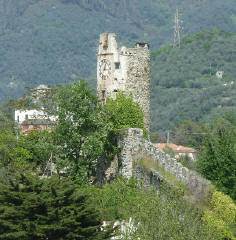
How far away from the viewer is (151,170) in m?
38.2

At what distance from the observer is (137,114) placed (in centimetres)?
4131

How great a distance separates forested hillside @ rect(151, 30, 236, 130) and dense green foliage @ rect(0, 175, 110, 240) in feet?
311

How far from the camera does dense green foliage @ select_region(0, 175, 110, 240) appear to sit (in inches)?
1144

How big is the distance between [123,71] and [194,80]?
108152 mm

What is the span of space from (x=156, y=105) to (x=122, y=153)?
4057 inches

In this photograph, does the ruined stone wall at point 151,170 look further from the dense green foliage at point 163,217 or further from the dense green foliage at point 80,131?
the dense green foliage at point 163,217

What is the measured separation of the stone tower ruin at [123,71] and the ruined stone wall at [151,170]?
285cm

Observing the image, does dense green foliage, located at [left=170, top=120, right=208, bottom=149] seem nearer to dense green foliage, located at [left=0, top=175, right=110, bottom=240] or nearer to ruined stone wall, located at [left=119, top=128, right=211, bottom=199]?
ruined stone wall, located at [left=119, top=128, right=211, bottom=199]

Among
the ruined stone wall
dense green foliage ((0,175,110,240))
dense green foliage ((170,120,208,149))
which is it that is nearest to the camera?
dense green foliage ((0,175,110,240))

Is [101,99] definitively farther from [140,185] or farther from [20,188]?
[20,188]

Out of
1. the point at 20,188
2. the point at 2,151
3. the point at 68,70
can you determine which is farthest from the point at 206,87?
the point at 20,188

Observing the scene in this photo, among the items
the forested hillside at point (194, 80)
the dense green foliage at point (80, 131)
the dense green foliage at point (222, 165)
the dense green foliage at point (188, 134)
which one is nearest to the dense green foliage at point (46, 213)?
the dense green foliage at point (80, 131)

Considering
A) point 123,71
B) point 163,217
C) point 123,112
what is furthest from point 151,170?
point 163,217

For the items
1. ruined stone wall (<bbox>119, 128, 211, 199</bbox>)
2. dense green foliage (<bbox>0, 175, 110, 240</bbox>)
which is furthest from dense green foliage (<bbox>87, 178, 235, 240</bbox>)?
ruined stone wall (<bbox>119, 128, 211, 199</bbox>)
